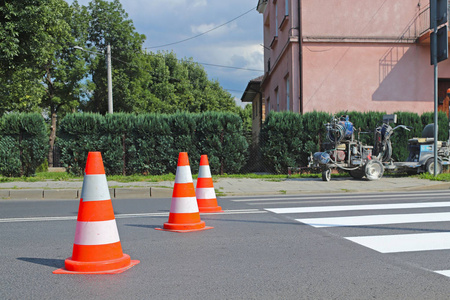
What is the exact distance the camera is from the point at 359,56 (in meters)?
17.7

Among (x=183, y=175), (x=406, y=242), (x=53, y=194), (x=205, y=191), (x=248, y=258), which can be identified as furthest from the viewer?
(x=53, y=194)

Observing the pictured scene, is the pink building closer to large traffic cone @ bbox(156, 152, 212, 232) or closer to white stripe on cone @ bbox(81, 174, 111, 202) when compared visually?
large traffic cone @ bbox(156, 152, 212, 232)

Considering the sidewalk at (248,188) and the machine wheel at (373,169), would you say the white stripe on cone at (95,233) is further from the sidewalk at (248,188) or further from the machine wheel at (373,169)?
the machine wheel at (373,169)

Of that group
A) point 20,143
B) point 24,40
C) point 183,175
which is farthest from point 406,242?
point 24,40

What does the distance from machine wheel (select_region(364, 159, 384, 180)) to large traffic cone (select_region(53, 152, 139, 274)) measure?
10027 millimetres

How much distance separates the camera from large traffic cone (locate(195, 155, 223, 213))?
7.11 metres

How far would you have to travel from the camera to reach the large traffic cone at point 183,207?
5.54 meters

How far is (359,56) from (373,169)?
6830 millimetres

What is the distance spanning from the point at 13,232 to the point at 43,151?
396 inches

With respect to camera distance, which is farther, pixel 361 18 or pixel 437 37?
pixel 361 18

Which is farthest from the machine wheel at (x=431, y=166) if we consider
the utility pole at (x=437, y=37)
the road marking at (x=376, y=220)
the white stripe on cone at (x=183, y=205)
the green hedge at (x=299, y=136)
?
the white stripe on cone at (x=183, y=205)

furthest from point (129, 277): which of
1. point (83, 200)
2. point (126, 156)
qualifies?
point (126, 156)

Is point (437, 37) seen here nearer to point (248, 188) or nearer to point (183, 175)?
point (248, 188)

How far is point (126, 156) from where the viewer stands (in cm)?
1510
